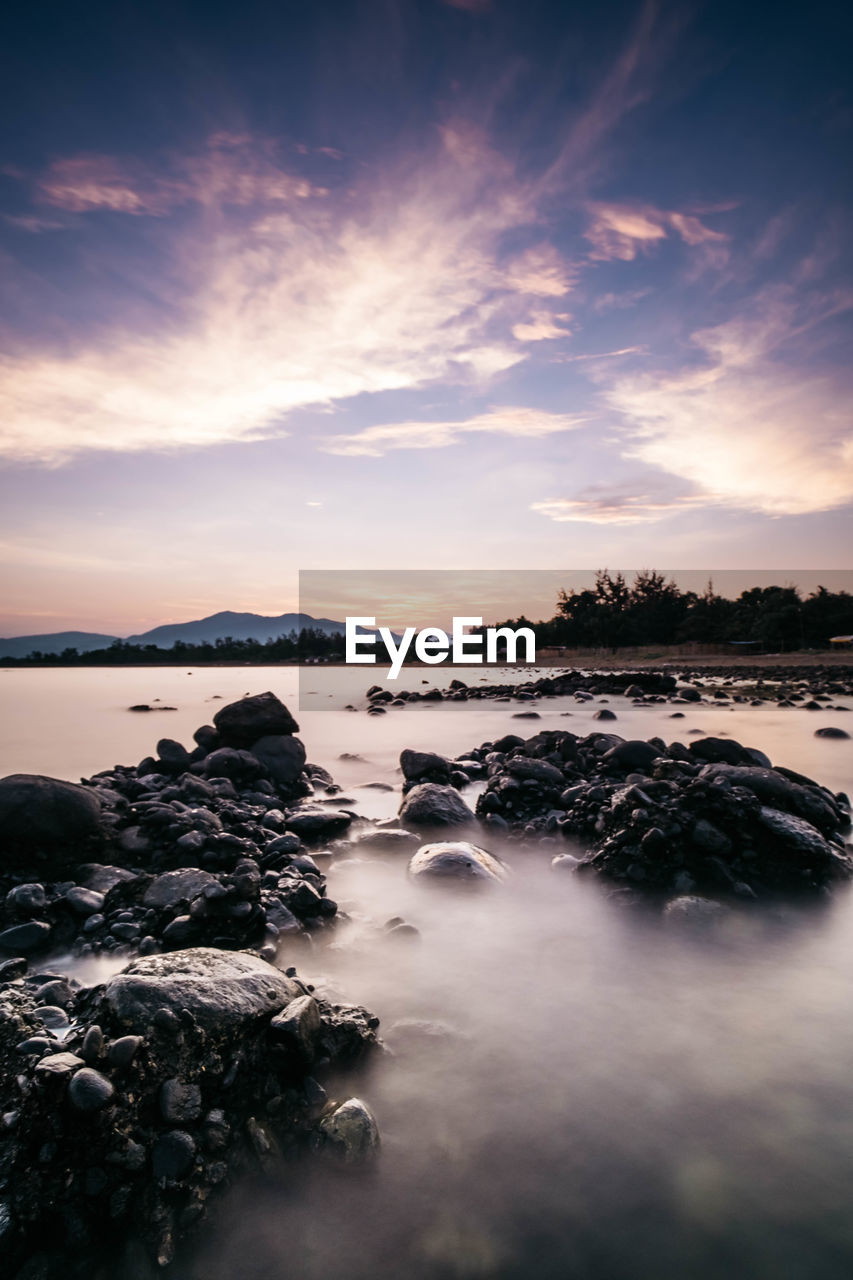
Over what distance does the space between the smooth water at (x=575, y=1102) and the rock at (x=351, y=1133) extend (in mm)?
65

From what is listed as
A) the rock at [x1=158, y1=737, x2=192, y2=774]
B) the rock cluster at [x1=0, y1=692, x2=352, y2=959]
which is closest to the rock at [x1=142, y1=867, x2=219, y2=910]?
the rock cluster at [x1=0, y1=692, x2=352, y2=959]

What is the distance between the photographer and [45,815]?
5473 millimetres

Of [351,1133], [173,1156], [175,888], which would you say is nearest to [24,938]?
[175,888]

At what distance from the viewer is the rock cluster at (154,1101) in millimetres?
2121

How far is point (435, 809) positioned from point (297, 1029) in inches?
187

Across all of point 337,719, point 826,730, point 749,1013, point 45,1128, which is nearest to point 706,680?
point 826,730

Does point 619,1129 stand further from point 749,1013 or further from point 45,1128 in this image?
point 45,1128

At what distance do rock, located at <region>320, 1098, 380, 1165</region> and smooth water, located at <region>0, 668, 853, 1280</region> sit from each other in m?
0.06

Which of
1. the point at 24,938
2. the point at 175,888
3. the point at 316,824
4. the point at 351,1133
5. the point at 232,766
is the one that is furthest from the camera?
the point at 232,766

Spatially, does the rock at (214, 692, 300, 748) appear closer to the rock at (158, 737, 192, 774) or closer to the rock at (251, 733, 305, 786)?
the rock at (251, 733, 305, 786)

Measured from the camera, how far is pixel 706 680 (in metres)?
33.4

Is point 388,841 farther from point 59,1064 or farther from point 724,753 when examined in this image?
point 724,753

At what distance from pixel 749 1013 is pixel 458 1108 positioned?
1898 millimetres

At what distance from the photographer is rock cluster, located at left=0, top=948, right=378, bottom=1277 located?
2.12 meters
